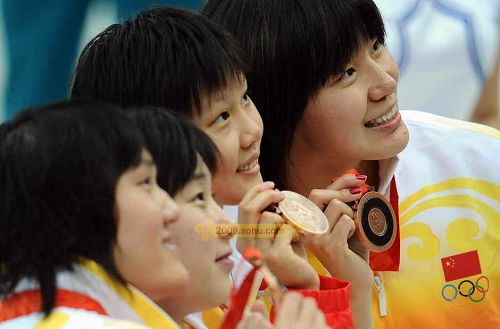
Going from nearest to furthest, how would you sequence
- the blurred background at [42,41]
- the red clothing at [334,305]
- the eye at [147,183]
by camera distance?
the eye at [147,183] < the red clothing at [334,305] < the blurred background at [42,41]

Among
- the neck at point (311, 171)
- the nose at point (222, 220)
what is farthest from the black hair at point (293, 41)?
the nose at point (222, 220)

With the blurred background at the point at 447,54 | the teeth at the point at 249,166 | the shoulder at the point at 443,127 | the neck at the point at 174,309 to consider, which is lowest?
the blurred background at the point at 447,54

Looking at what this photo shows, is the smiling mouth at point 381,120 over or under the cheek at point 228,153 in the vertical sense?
under

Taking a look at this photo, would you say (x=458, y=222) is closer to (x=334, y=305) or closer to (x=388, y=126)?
(x=388, y=126)

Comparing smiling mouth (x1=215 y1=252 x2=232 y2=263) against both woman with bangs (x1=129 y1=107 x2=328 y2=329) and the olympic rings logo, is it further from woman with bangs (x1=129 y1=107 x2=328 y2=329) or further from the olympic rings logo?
the olympic rings logo

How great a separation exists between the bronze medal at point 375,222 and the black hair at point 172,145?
53 cm

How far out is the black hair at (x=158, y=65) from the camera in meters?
1.91

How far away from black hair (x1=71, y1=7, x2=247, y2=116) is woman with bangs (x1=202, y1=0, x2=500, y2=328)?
0.83 feet

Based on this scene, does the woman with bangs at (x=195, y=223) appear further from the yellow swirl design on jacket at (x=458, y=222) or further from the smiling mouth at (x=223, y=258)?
the yellow swirl design on jacket at (x=458, y=222)

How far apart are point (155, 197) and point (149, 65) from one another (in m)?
0.45

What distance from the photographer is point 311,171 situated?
2395mm

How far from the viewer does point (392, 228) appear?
7.27ft

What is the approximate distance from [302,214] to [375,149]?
360 millimetres

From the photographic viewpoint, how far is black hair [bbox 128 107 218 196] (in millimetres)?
1605
